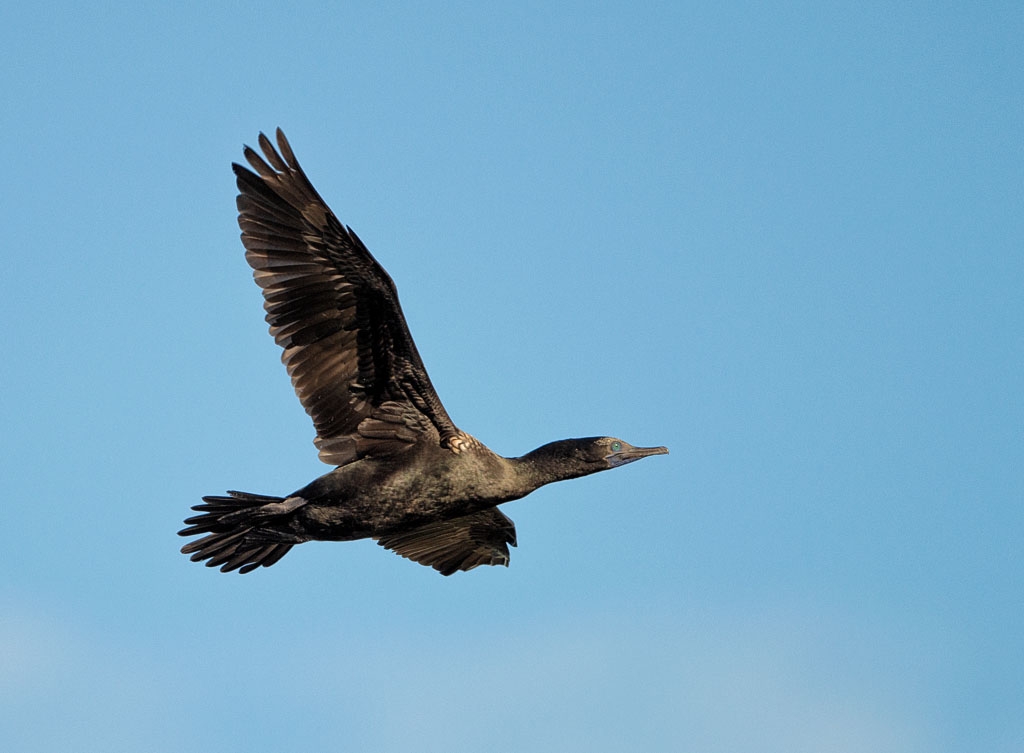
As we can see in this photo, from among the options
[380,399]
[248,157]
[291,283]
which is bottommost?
[380,399]

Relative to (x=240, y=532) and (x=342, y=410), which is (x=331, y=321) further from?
(x=240, y=532)

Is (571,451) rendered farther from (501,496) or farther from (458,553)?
(458,553)

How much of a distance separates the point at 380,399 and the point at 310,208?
1388mm

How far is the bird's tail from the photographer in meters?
10.4

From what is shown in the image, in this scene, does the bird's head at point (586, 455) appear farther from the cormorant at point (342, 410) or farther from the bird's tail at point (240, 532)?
the bird's tail at point (240, 532)

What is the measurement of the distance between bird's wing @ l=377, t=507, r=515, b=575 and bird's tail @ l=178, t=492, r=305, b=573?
5.92ft

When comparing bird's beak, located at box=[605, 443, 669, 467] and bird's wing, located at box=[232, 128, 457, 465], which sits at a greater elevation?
bird's wing, located at box=[232, 128, 457, 465]

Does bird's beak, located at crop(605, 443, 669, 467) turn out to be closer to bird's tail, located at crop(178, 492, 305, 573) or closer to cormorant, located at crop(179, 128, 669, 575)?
cormorant, located at crop(179, 128, 669, 575)

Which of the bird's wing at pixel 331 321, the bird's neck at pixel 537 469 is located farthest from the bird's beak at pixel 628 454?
the bird's wing at pixel 331 321

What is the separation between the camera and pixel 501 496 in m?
10.6

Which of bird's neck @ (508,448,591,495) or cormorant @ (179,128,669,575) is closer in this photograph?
cormorant @ (179,128,669,575)

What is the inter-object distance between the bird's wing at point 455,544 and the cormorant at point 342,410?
1.74 metres

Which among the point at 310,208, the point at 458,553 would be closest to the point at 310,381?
the point at 310,208

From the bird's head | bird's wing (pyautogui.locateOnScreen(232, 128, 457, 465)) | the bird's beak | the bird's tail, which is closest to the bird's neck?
the bird's head
